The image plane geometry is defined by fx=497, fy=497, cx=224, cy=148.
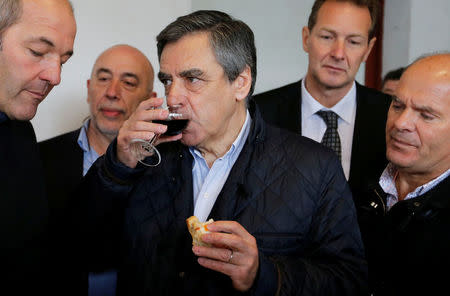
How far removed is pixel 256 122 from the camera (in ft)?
6.40

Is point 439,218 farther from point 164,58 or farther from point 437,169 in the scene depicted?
point 164,58

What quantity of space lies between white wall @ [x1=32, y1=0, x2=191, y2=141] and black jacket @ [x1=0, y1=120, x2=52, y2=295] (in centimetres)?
159

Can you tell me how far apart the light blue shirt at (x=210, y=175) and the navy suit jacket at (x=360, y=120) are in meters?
0.75

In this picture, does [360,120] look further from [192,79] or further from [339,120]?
[192,79]

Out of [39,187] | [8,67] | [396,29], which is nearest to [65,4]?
[8,67]

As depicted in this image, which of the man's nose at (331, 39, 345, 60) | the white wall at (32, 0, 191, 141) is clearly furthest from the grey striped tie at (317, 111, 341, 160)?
the white wall at (32, 0, 191, 141)

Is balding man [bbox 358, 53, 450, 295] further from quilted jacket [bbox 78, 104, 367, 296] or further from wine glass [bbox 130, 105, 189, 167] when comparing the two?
wine glass [bbox 130, 105, 189, 167]

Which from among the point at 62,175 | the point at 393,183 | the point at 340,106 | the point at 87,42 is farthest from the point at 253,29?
the point at 393,183

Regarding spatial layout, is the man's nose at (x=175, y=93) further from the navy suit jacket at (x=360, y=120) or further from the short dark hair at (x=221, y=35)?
the navy suit jacket at (x=360, y=120)

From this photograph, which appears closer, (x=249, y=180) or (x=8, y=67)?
(x=8, y=67)

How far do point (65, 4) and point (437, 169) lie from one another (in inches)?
63.0

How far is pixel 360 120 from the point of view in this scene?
2721mm

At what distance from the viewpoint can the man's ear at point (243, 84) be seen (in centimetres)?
199

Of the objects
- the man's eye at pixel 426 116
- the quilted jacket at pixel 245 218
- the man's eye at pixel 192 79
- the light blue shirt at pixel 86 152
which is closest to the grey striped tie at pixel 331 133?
the man's eye at pixel 426 116
